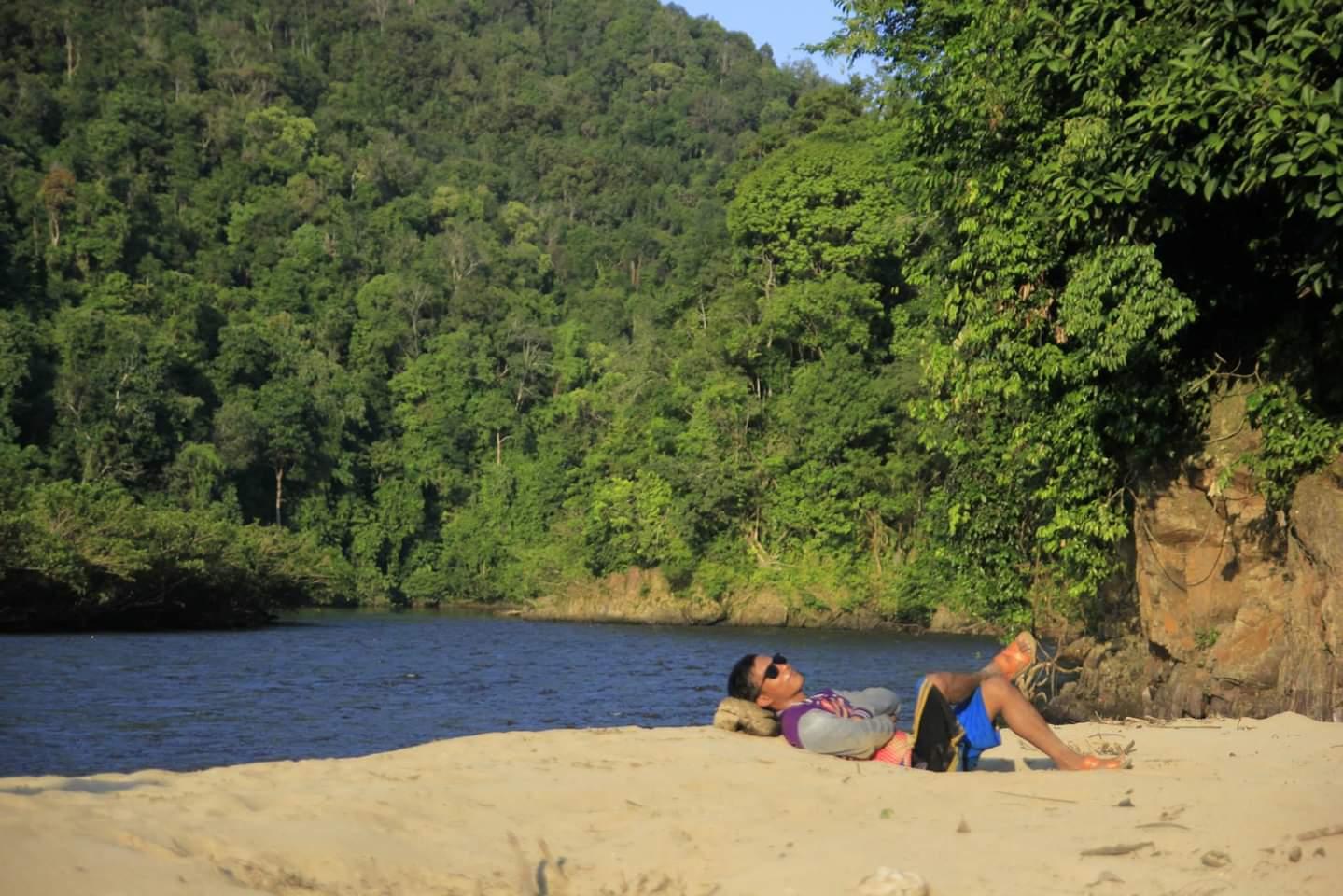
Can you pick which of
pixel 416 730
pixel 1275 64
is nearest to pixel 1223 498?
pixel 1275 64

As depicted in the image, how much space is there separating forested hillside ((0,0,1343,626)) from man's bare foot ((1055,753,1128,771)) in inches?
164

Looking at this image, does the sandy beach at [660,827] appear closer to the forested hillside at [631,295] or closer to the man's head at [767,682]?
the man's head at [767,682]

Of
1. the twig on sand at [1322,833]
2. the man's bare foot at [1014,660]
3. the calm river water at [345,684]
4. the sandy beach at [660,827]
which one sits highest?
the man's bare foot at [1014,660]

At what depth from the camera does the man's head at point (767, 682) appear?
31.9 ft

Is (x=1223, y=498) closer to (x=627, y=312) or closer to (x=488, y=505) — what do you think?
(x=488, y=505)

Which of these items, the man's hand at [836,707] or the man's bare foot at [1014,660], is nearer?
the man's bare foot at [1014,660]

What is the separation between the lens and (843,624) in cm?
5338

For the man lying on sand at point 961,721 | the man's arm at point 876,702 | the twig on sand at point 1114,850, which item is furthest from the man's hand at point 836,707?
the twig on sand at point 1114,850

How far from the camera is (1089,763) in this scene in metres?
8.84

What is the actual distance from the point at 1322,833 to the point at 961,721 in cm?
274

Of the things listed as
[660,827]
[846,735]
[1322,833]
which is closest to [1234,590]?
[846,735]

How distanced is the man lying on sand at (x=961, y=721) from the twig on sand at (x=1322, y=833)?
214 centimetres

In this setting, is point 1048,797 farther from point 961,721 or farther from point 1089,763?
point 961,721

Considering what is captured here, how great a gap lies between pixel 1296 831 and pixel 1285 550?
839 centimetres
